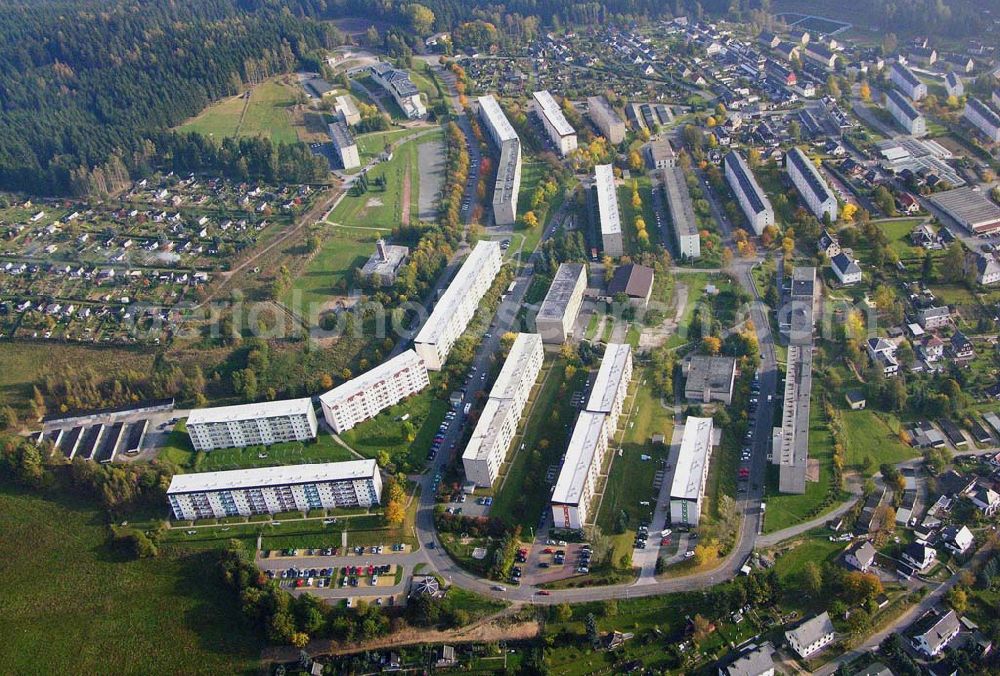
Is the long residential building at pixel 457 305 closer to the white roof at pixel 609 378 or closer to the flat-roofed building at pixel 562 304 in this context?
the flat-roofed building at pixel 562 304

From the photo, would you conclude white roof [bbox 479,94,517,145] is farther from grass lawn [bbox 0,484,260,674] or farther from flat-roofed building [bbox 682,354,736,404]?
grass lawn [bbox 0,484,260,674]

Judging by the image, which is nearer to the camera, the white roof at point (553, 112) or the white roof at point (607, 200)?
the white roof at point (607, 200)

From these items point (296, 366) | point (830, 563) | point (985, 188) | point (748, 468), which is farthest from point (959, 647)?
point (985, 188)

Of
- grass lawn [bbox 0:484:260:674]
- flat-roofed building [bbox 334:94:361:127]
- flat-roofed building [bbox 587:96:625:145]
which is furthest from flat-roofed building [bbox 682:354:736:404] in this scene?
flat-roofed building [bbox 334:94:361:127]

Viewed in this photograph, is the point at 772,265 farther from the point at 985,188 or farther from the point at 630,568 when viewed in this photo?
the point at 630,568

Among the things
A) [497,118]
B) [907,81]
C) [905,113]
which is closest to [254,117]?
[497,118]

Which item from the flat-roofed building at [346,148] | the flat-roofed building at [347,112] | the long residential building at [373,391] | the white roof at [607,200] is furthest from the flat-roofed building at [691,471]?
the flat-roofed building at [347,112]
